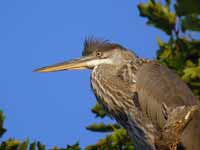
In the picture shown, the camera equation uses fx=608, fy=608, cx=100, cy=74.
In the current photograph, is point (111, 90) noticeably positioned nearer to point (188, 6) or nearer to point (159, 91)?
point (159, 91)

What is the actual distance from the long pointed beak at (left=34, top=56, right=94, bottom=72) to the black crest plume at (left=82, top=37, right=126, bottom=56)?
104 millimetres

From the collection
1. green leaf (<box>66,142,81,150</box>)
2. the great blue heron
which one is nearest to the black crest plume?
the great blue heron

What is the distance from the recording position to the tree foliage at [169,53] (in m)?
5.91

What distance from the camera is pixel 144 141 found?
5836mm

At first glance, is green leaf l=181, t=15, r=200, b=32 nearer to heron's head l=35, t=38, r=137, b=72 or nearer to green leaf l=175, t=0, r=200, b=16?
green leaf l=175, t=0, r=200, b=16

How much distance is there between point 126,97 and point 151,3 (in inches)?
44.7

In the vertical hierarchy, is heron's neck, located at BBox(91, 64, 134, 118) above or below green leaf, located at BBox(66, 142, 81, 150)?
above

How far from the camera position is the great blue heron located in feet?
18.3

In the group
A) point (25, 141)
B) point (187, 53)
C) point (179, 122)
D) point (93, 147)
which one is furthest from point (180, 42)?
point (179, 122)

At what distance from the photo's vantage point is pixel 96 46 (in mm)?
6758

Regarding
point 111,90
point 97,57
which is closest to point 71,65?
point 97,57

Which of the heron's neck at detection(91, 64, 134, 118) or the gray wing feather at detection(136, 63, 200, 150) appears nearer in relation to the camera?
the gray wing feather at detection(136, 63, 200, 150)

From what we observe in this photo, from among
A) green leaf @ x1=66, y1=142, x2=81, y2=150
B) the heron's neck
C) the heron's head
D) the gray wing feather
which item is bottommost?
green leaf @ x1=66, y1=142, x2=81, y2=150

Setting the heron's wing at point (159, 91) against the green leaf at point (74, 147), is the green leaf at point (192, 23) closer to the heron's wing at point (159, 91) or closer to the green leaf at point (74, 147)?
the heron's wing at point (159, 91)
